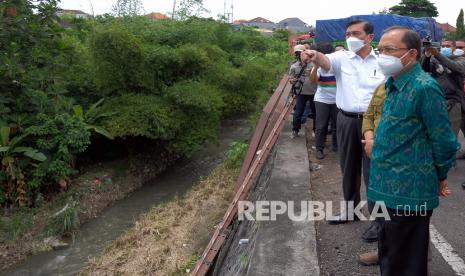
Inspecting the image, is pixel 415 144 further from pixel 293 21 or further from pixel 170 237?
pixel 293 21

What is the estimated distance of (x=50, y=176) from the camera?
837cm

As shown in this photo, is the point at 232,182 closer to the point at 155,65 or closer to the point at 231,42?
the point at 155,65

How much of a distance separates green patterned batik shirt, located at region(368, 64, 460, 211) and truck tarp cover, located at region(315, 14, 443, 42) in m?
9.69

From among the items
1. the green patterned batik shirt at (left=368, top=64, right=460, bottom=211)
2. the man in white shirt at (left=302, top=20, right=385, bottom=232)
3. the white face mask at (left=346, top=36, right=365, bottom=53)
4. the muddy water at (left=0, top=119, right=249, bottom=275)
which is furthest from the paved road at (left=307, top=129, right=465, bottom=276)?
the muddy water at (left=0, top=119, right=249, bottom=275)

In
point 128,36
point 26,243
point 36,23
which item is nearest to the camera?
point 26,243

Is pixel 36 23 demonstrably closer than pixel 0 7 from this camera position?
No

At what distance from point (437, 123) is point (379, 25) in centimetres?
1073

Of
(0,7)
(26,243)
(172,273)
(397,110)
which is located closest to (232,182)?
(172,273)

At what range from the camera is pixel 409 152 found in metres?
2.55

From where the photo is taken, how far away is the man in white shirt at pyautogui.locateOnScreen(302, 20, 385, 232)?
3826 mm

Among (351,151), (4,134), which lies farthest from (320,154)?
(4,134)

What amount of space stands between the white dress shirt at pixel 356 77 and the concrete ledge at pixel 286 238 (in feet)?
4.00

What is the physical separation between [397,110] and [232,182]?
607 centimetres

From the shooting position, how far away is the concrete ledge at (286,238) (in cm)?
342
